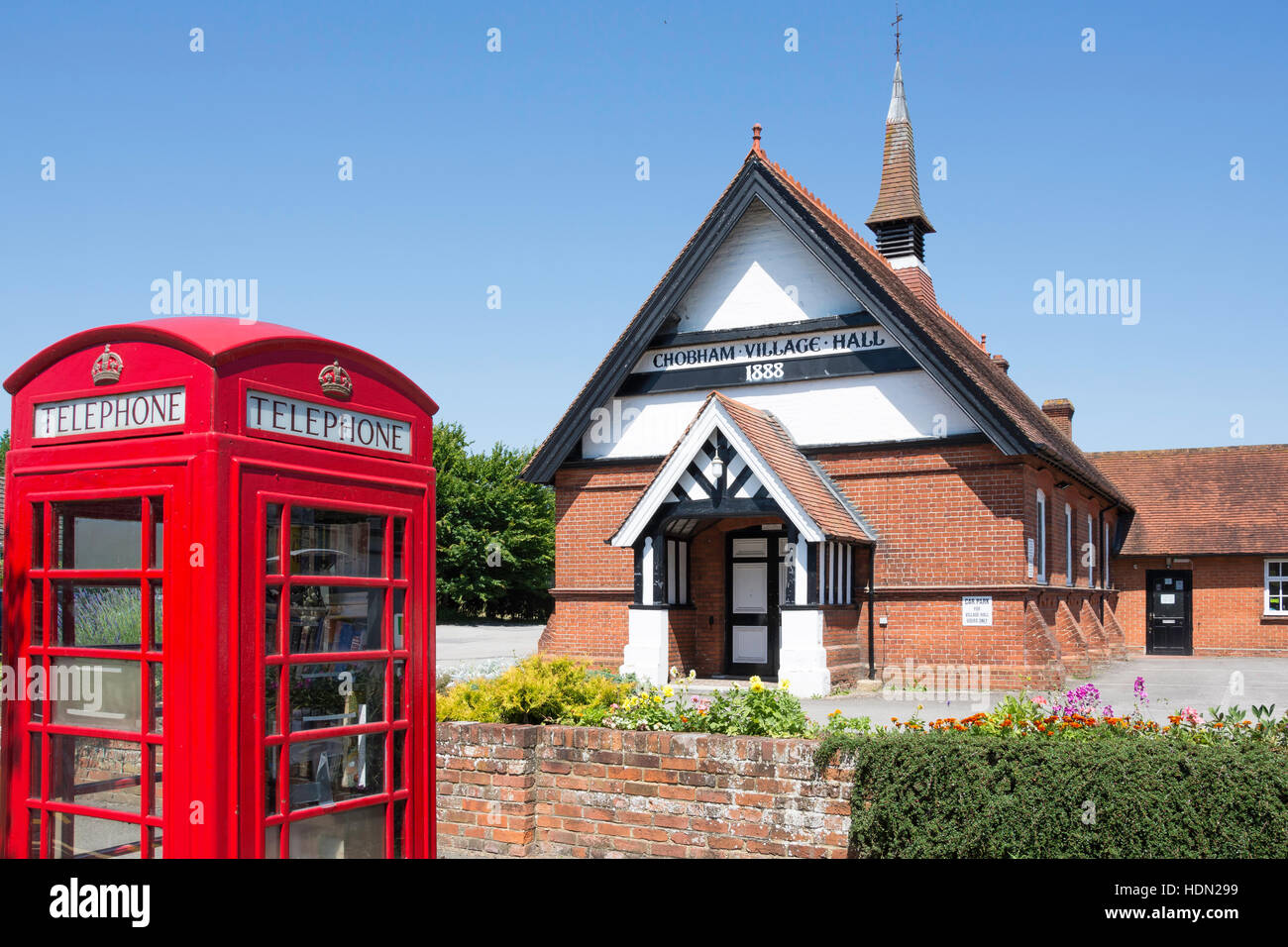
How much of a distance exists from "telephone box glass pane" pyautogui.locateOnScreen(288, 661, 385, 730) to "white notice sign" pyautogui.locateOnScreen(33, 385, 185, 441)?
1.19 metres

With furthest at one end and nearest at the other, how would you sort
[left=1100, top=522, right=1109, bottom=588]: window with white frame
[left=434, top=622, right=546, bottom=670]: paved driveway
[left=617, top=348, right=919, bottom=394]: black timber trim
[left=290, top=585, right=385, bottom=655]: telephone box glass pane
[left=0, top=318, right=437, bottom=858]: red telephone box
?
[left=1100, top=522, right=1109, bottom=588]: window with white frame, [left=434, top=622, right=546, bottom=670]: paved driveway, [left=617, top=348, right=919, bottom=394]: black timber trim, [left=290, top=585, right=385, bottom=655]: telephone box glass pane, [left=0, top=318, right=437, bottom=858]: red telephone box

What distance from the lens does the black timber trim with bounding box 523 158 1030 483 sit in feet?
59.8

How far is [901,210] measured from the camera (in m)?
25.2

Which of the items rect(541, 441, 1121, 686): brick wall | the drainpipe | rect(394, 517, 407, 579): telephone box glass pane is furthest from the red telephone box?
the drainpipe

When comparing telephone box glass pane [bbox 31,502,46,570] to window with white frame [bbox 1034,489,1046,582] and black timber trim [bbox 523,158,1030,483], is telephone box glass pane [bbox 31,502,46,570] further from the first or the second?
window with white frame [bbox 1034,489,1046,582]

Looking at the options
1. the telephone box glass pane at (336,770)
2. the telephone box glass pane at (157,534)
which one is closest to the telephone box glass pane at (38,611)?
the telephone box glass pane at (157,534)

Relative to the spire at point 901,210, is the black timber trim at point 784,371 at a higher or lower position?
lower

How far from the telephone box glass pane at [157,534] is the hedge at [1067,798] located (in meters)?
4.70

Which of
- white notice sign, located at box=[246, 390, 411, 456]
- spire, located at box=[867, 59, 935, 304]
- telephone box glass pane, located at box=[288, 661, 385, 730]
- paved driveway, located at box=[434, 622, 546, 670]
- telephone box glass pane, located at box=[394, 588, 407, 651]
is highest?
spire, located at box=[867, 59, 935, 304]

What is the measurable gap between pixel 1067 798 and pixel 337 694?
437cm

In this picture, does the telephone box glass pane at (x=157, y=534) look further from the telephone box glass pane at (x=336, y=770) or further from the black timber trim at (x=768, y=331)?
the black timber trim at (x=768, y=331)

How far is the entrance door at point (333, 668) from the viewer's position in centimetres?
459

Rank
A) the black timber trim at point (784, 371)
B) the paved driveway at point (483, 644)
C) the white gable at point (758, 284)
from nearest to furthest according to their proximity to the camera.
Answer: the black timber trim at point (784, 371) → the white gable at point (758, 284) → the paved driveway at point (483, 644)

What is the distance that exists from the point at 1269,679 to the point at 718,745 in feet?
57.5
